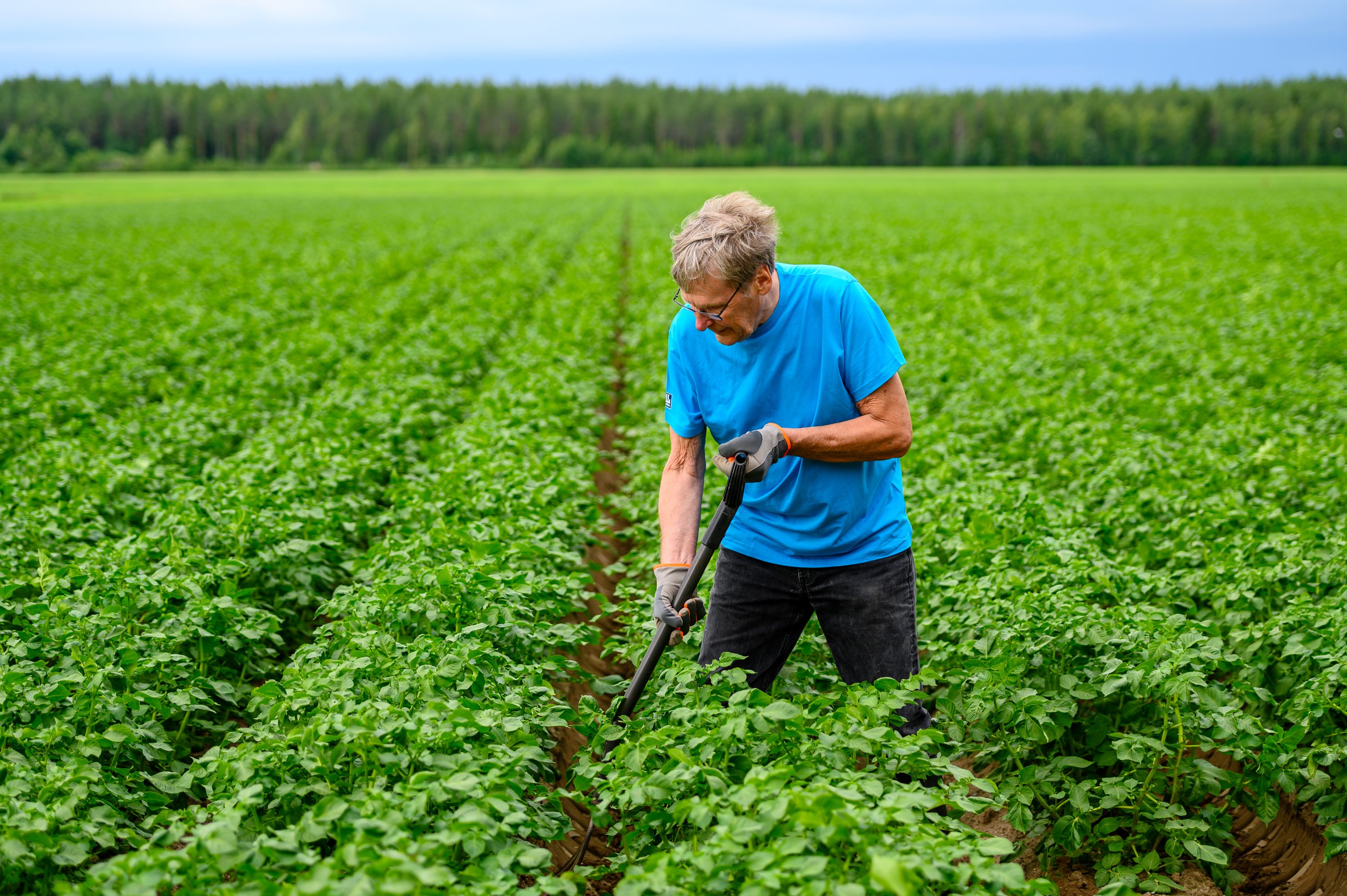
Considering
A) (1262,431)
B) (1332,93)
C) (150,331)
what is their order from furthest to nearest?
1. (1332,93)
2. (150,331)
3. (1262,431)

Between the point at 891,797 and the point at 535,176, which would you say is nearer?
the point at 891,797

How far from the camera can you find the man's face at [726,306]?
3137mm

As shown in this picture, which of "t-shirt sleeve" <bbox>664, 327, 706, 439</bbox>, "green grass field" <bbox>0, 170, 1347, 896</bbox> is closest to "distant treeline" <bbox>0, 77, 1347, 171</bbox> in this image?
"green grass field" <bbox>0, 170, 1347, 896</bbox>

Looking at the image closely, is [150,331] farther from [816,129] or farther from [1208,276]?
[816,129]

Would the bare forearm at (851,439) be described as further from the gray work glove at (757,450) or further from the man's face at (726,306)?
the man's face at (726,306)

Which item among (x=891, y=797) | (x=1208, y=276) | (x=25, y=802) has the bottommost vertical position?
(x=25, y=802)

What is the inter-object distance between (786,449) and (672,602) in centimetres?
75

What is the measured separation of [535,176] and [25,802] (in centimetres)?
8904

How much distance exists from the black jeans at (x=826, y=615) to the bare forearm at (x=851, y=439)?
0.43m

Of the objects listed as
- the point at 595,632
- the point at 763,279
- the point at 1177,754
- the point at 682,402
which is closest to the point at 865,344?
the point at 763,279

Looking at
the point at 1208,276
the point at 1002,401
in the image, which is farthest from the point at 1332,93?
the point at 1002,401

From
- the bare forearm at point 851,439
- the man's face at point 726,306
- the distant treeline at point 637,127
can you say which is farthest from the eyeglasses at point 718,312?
the distant treeline at point 637,127

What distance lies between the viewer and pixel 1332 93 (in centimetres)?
11481

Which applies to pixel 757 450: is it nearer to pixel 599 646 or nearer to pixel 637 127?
pixel 599 646
